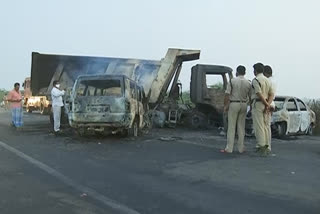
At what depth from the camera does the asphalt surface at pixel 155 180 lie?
5.30 meters

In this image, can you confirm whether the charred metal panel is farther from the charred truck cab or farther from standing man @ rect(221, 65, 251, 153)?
standing man @ rect(221, 65, 251, 153)

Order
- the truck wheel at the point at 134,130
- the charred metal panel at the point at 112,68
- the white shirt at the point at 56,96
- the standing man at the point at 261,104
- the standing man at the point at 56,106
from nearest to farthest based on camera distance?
the standing man at the point at 261,104 < the truck wheel at the point at 134,130 < the standing man at the point at 56,106 < the white shirt at the point at 56,96 < the charred metal panel at the point at 112,68

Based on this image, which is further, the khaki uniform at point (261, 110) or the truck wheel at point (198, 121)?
the truck wheel at point (198, 121)

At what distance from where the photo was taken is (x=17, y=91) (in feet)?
52.1

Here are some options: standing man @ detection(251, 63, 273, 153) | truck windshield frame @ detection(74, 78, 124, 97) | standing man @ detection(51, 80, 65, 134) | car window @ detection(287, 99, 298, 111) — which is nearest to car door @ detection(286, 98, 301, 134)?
car window @ detection(287, 99, 298, 111)

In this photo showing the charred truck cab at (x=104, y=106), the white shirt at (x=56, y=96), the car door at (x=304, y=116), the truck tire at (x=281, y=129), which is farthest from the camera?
the car door at (x=304, y=116)

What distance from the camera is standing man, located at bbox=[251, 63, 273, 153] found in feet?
30.3

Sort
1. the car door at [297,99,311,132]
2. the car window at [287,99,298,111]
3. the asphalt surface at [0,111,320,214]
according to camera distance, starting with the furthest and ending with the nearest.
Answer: the car door at [297,99,311,132], the car window at [287,99,298,111], the asphalt surface at [0,111,320,214]

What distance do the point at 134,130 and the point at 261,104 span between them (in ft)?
15.9

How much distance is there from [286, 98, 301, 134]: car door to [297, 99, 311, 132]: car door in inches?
11.3

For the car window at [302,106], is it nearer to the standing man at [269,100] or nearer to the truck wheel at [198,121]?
the truck wheel at [198,121]

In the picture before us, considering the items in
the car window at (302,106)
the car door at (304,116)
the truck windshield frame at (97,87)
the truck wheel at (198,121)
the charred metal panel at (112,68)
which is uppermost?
the charred metal panel at (112,68)

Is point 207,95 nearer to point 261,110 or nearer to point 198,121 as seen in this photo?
point 198,121

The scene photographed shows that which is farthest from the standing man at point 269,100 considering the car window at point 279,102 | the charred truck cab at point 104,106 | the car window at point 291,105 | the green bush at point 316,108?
the green bush at point 316,108
